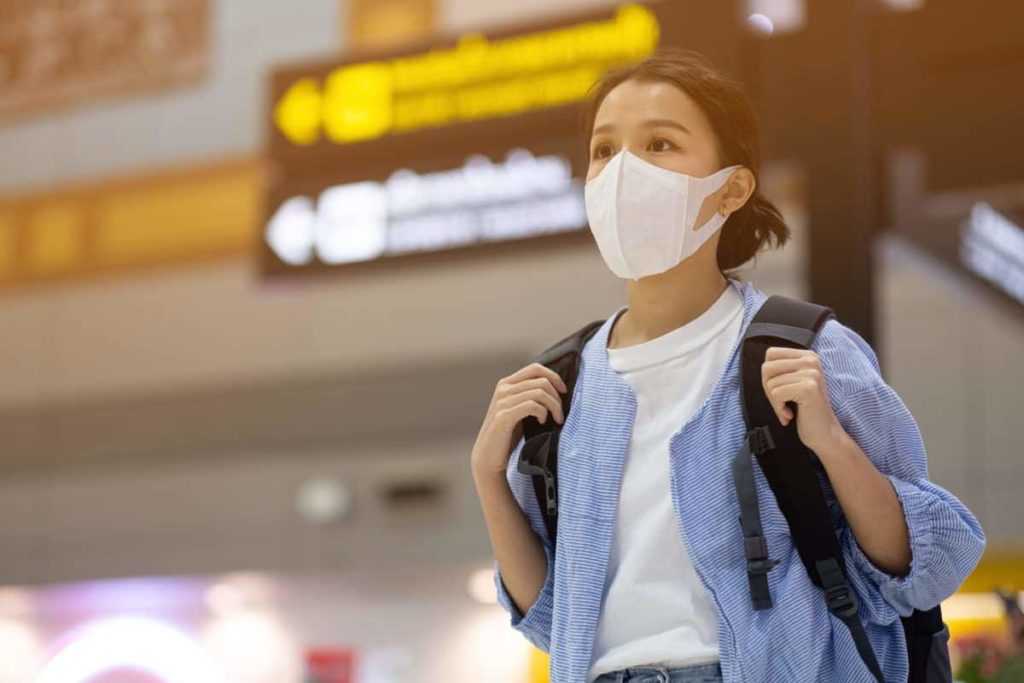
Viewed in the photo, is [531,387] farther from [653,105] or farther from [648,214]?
[653,105]

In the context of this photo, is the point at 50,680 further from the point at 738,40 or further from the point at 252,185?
the point at 738,40

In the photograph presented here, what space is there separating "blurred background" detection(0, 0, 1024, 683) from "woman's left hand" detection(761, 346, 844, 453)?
10.4 feet

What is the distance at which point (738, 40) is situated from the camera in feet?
12.8

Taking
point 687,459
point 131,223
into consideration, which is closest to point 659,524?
point 687,459

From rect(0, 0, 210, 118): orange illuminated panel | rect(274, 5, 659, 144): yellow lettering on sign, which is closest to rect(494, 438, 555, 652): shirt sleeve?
rect(274, 5, 659, 144): yellow lettering on sign

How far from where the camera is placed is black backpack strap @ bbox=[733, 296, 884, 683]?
5.32 feet

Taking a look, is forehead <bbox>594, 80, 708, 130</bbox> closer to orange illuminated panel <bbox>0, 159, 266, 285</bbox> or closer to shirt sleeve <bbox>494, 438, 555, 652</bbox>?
shirt sleeve <bbox>494, 438, 555, 652</bbox>

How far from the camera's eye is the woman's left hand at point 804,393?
159 centimetres

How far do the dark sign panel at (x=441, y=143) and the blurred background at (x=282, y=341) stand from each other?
12 mm

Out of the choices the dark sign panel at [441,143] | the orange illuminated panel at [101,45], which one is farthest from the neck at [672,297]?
the orange illuminated panel at [101,45]

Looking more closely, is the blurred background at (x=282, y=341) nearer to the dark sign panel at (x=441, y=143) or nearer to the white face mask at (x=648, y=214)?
the dark sign panel at (x=441, y=143)

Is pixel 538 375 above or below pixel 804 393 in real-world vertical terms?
above

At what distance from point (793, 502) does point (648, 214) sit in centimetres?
39

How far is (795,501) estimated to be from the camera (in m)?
1.65
